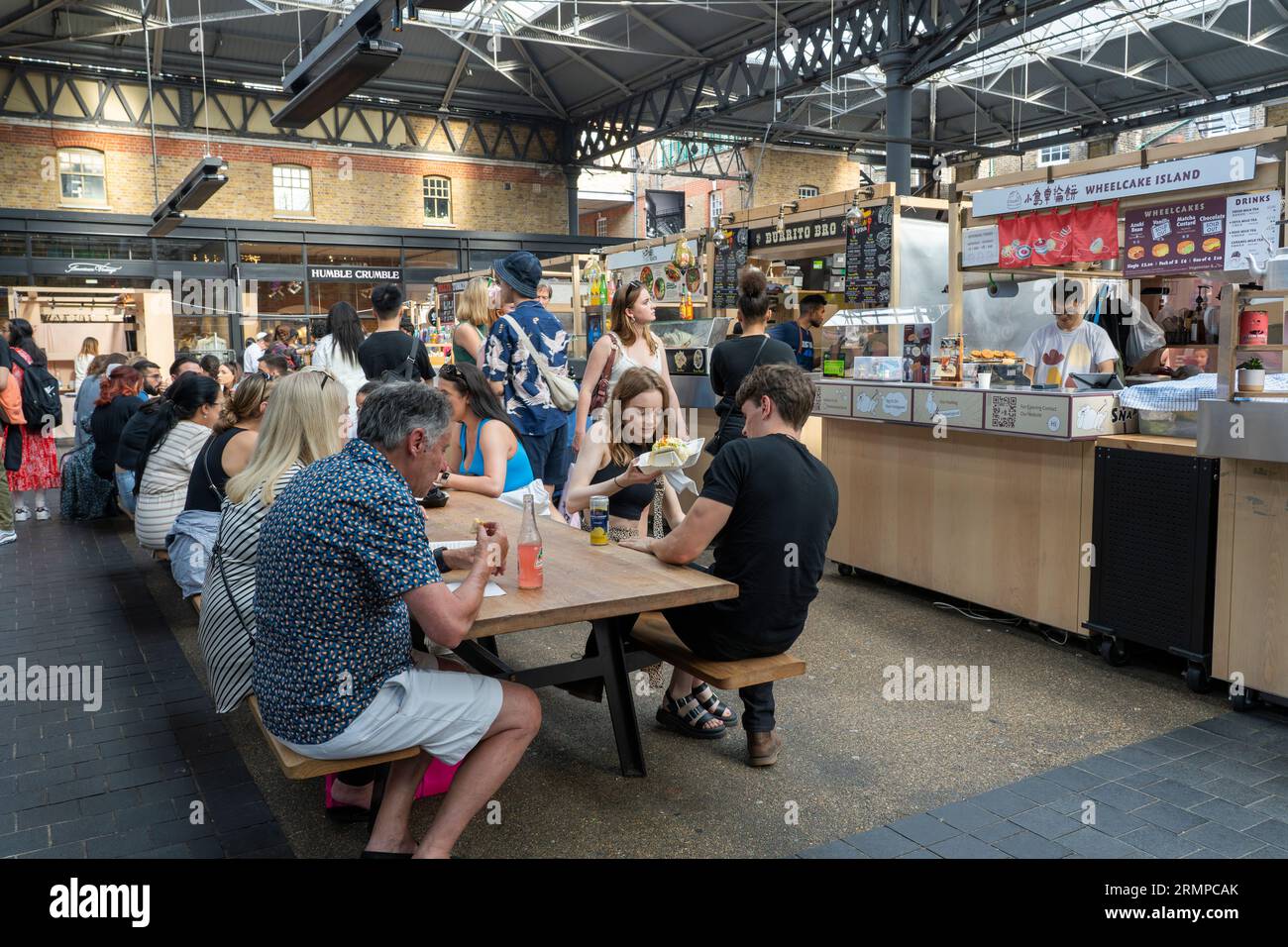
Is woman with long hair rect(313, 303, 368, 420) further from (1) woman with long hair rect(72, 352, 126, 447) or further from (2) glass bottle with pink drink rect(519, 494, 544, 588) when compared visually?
(2) glass bottle with pink drink rect(519, 494, 544, 588)

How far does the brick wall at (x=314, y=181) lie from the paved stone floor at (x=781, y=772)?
1632 centimetres

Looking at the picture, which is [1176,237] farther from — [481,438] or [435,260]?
[435,260]

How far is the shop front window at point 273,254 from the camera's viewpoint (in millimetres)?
19688

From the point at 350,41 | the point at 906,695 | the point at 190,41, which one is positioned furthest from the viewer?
the point at 190,41

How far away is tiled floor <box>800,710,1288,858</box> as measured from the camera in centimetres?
291

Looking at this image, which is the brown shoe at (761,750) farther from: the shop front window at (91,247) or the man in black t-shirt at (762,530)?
the shop front window at (91,247)

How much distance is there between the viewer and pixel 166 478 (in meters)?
5.55

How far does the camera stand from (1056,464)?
4.79 m

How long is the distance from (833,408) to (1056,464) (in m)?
1.59

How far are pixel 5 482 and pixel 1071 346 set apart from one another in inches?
314

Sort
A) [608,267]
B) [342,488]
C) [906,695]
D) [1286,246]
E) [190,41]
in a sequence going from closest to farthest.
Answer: [342,488], [906,695], [1286,246], [608,267], [190,41]
